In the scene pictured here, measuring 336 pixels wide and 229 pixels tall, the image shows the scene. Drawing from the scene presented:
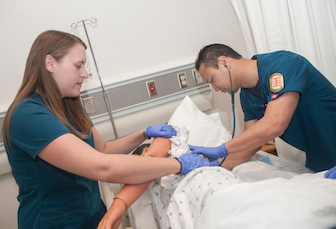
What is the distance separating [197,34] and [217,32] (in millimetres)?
198

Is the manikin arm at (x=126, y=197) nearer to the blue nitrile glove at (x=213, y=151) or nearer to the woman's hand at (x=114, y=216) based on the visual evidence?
the woman's hand at (x=114, y=216)

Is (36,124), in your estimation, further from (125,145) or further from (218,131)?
(218,131)

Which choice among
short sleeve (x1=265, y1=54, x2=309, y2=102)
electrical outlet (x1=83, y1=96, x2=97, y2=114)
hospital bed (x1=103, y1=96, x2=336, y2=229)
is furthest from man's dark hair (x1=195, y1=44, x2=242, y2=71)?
electrical outlet (x1=83, y1=96, x2=97, y2=114)

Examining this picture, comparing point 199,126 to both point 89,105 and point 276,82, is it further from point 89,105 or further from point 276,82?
point 89,105

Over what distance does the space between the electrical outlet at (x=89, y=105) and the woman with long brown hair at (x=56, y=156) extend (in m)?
0.59

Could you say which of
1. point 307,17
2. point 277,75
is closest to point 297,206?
point 277,75

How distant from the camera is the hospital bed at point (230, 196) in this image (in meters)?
0.76

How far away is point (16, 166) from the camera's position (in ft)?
4.13

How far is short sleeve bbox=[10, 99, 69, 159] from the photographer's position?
110cm

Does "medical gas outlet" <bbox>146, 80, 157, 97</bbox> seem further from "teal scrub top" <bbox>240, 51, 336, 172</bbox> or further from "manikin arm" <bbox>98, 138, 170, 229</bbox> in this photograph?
"teal scrub top" <bbox>240, 51, 336, 172</bbox>

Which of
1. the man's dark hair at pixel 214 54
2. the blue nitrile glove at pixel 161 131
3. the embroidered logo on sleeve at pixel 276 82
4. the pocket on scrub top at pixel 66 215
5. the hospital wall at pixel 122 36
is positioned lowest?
the pocket on scrub top at pixel 66 215

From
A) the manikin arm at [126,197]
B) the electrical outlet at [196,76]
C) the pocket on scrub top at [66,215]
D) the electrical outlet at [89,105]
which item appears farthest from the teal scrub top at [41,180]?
the electrical outlet at [196,76]

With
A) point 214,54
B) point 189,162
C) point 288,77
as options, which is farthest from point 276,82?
point 189,162

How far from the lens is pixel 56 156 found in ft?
3.64
